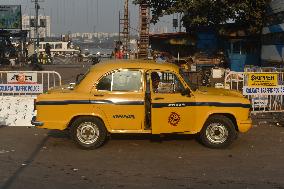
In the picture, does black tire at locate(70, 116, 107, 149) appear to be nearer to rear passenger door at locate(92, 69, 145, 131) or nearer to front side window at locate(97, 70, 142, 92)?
rear passenger door at locate(92, 69, 145, 131)

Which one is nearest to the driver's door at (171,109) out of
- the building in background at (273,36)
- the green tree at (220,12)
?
the building in background at (273,36)

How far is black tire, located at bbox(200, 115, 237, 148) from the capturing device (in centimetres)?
922

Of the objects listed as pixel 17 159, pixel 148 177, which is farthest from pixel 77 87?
pixel 148 177

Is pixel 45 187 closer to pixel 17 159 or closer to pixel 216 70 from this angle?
pixel 17 159

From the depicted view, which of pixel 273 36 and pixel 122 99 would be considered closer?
pixel 122 99

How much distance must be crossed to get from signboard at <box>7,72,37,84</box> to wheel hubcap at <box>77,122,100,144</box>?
4.61 metres

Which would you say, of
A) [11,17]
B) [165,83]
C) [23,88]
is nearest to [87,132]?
[165,83]

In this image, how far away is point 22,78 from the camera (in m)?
13.2

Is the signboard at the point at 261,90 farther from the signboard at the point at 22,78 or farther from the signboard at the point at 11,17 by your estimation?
the signboard at the point at 11,17

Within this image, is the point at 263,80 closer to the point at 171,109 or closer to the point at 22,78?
the point at 171,109

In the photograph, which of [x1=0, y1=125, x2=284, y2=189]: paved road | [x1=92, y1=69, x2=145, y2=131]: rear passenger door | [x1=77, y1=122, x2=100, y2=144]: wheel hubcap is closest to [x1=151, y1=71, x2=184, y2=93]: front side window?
[x1=92, y1=69, x2=145, y2=131]: rear passenger door

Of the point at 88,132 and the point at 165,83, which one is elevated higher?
the point at 165,83

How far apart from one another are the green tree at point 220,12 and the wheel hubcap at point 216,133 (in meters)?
23.4

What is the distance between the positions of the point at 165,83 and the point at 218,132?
5.05 ft
